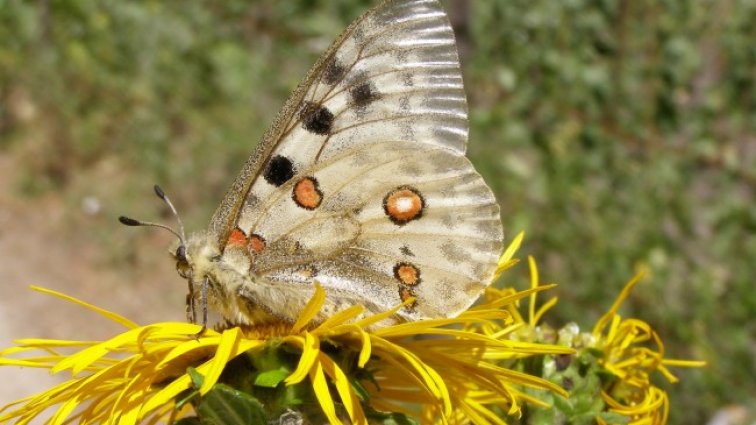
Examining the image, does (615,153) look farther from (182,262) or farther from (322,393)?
(322,393)

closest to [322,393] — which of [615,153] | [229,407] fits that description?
[229,407]

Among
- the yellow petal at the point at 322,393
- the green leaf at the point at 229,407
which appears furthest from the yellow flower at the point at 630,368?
the green leaf at the point at 229,407

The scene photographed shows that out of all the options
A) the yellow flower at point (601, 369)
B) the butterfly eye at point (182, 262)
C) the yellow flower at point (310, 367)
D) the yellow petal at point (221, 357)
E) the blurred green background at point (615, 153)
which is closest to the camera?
the yellow petal at point (221, 357)

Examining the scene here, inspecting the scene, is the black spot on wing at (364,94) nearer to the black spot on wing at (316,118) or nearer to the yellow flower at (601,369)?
the black spot on wing at (316,118)

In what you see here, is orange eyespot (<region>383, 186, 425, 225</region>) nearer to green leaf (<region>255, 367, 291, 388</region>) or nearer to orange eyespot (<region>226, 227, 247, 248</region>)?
orange eyespot (<region>226, 227, 247, 248</region>)

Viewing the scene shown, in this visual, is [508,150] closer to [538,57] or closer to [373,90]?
[538,57]

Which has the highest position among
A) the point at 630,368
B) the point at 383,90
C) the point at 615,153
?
the point at 383,90

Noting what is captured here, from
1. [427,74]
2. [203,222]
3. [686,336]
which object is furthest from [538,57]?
[427,74]
